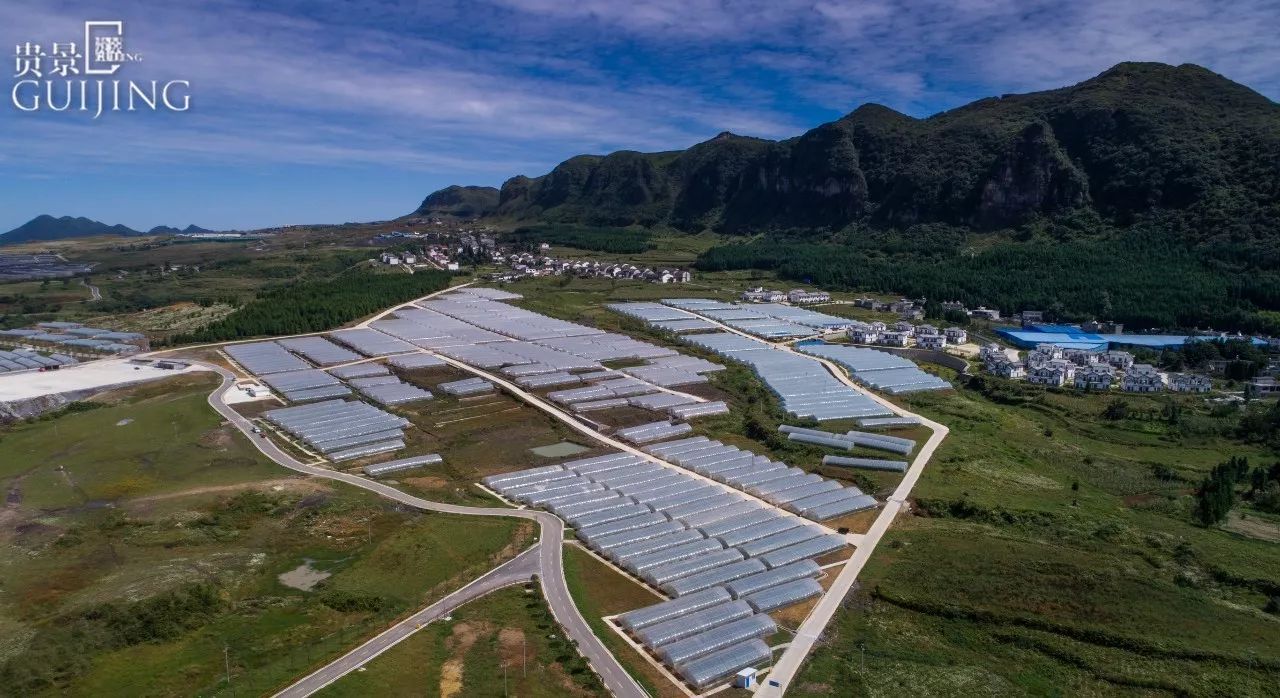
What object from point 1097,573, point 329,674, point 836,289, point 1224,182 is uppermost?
point 1224,182

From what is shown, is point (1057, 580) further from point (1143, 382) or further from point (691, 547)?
point (1143, 382)

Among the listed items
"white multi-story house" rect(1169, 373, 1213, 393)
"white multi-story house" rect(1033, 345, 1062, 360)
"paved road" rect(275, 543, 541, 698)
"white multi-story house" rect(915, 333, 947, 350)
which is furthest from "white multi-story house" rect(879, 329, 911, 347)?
"paved road" rect(275, 543, 541, 698)

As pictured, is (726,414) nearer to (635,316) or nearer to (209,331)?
(635,316)

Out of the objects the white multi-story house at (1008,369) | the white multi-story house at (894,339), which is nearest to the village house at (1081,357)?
the white multi-story house at (1008,369)

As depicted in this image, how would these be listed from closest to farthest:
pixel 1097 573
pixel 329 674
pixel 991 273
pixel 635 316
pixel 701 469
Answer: pixel 329 674, pixel 1097 573, pixel 701 469, pixel 635 316, pixel 991 273

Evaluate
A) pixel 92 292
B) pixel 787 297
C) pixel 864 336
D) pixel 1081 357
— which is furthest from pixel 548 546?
pixel 92 292

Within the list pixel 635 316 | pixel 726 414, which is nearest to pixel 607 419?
pixel 726 414
